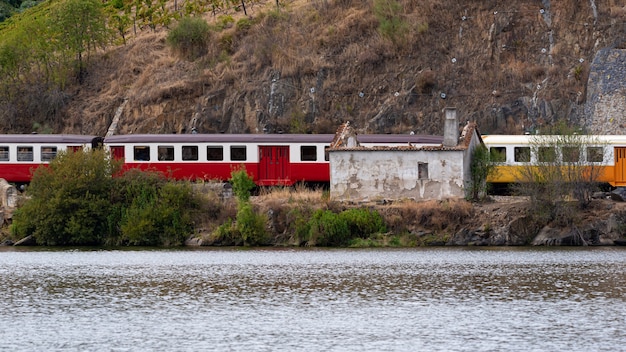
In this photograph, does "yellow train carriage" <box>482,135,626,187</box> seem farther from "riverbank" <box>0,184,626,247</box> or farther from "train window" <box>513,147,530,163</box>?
"riverbank" <box>0,184,626,247</box>

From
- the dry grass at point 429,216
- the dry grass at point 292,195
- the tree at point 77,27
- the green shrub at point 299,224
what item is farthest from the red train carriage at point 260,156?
the tree at point 77,27

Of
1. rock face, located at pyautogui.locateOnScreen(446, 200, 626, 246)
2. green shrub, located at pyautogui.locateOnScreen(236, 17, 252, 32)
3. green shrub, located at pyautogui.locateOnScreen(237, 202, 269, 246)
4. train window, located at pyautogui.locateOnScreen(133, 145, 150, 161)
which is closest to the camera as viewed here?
rock face, located at pyautogui.locateOnScreen(446, 200, 626, 246)

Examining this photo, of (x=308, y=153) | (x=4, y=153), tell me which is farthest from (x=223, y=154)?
(x=4, y=153)

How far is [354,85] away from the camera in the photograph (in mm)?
71188

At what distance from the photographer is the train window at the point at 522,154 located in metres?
56.8

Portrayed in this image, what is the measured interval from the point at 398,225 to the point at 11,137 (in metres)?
19.6

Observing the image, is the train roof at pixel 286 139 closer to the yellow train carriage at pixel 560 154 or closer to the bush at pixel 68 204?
the yellow train carriage at pixel 560 154

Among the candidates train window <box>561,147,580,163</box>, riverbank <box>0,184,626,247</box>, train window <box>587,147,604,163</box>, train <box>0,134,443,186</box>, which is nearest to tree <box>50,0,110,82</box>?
train <box>0,134,443,186</box>

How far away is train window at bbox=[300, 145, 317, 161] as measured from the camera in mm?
Result: 57906

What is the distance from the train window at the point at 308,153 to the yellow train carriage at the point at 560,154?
8.12 meters

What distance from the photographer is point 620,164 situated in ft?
182

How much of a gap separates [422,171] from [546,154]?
558cm

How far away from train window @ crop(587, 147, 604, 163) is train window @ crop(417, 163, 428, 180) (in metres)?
7.25

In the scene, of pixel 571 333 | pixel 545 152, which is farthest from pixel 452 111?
pixel 571 333
